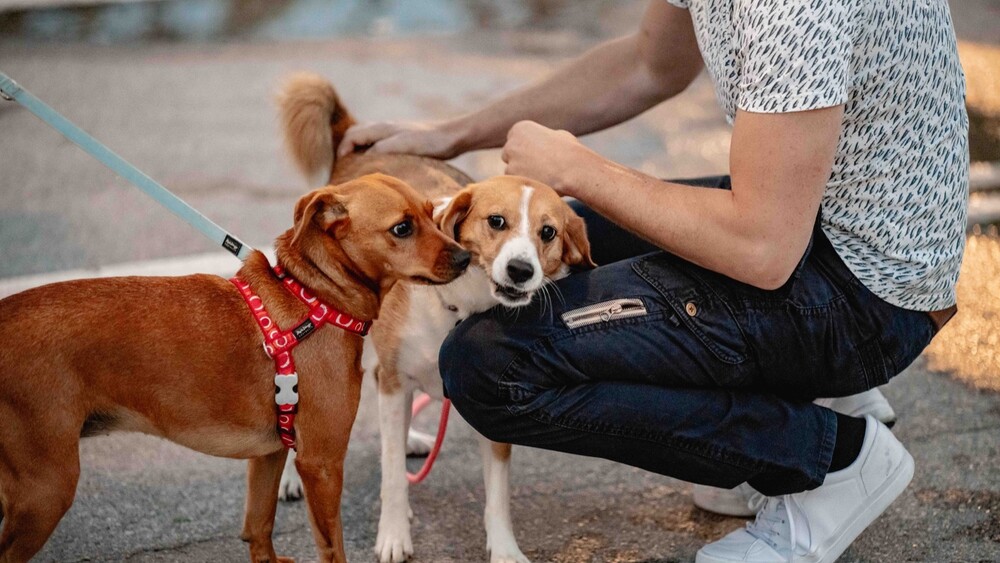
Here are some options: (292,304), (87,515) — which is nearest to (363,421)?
(87,515)

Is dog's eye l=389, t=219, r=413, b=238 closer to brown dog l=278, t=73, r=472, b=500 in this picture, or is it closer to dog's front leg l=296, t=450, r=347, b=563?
dog's front leg l=296, t=450, r=347, b=563

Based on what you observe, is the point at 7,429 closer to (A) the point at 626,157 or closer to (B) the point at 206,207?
(B) the point at 206,207

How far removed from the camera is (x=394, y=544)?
2453 mm

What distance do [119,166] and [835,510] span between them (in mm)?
1714

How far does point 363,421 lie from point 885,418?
142 centimetres

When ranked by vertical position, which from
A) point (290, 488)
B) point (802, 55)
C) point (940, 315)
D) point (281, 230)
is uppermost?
point (802, 55)

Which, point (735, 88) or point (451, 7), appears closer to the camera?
point (735, 88)

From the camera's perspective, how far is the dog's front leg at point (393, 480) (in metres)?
2.46

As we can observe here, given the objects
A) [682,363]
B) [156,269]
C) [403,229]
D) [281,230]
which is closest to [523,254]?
[403,229]

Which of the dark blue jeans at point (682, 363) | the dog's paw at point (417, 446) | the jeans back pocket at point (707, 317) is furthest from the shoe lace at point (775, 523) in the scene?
the dog's paw at point (417, 446)

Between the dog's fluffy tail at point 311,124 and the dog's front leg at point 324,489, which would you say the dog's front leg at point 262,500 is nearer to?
the dog's front leg at point 324,489

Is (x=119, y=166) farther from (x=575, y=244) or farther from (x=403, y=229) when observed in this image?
(x=575, y=244)

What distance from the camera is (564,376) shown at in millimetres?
2164

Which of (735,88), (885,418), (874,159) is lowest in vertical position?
(885,418)
